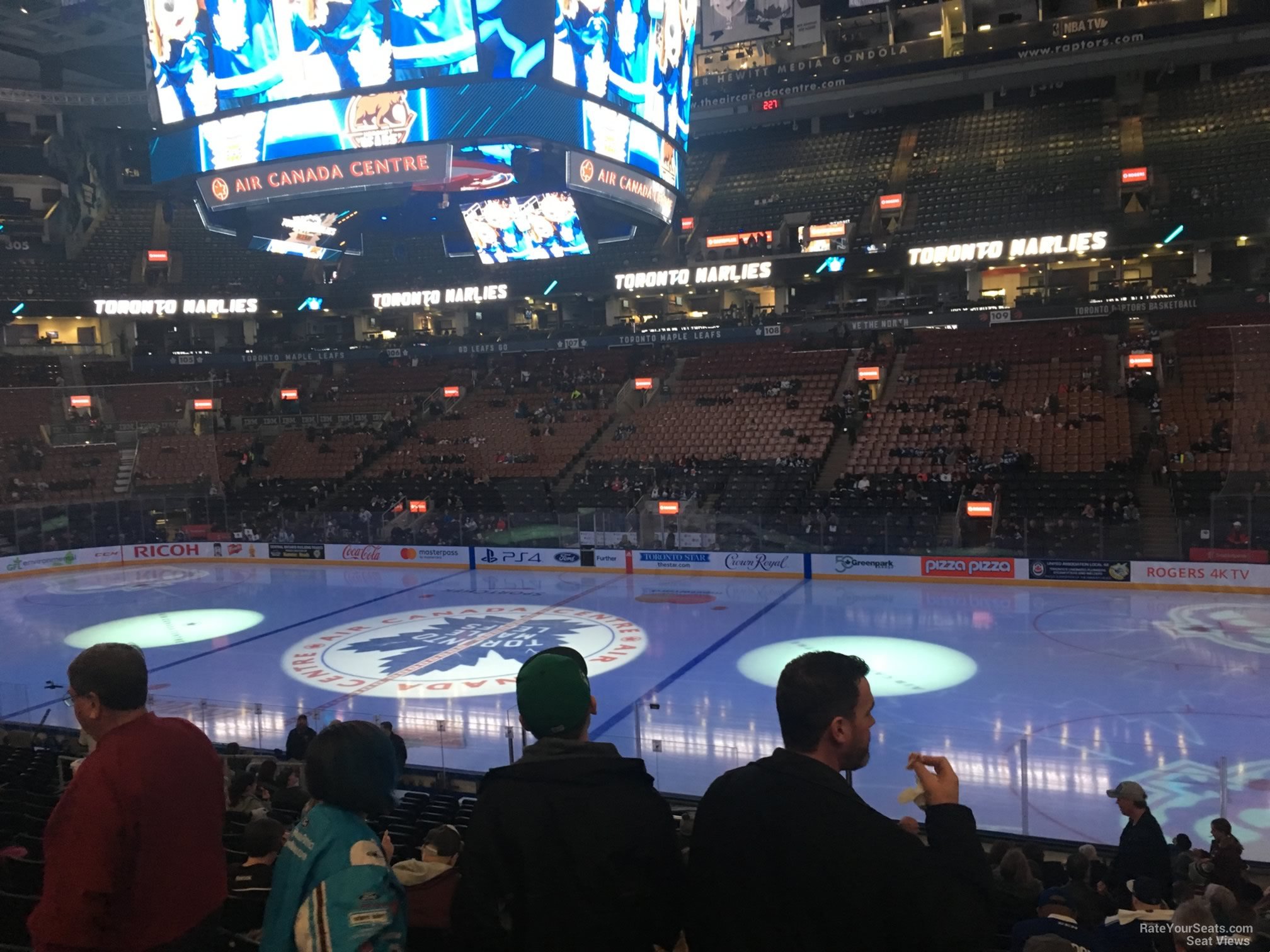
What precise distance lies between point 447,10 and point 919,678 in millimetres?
12260

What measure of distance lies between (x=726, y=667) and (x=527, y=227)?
10.5 meters

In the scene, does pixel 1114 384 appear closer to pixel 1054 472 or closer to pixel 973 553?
pixel 1054 472

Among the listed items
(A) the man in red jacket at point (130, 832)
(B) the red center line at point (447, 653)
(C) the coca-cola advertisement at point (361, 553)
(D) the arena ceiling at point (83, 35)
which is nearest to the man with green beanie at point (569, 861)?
(A) the man in red jacket at point (130, 832)

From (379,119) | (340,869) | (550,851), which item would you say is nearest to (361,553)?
(379,119)

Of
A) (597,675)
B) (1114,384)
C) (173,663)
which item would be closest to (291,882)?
(597,675)

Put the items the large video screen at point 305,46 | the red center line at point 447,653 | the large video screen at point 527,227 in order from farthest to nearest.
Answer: the large video screen at point 527,227, the red center line at point 447,653, the large video screen at point 305,46

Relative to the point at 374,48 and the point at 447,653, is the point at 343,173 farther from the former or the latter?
the point at 447,653

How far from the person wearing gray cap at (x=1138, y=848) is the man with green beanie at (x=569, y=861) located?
5.06 m

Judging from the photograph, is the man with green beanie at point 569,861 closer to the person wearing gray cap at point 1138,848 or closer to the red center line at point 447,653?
the person wearing gray cap at point 1138,848

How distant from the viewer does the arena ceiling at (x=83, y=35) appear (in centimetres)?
3669

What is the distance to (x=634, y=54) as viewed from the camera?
50.7 ft

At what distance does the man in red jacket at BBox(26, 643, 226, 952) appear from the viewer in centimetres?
248

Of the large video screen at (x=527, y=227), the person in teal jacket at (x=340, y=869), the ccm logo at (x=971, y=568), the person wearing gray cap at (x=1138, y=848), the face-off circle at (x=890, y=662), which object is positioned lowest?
the face-off circle at (x=890, y=662)

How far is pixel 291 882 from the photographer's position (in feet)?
7.86
